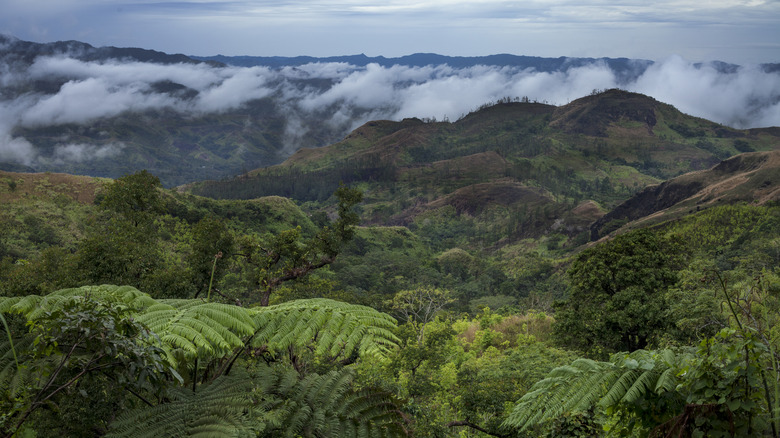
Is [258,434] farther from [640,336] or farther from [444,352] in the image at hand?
[640,336]

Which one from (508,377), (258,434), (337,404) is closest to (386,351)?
(337,404)

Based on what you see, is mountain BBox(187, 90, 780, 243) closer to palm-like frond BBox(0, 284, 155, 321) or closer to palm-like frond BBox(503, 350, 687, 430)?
palm-like frond BBox(503, 350, 687, 430)

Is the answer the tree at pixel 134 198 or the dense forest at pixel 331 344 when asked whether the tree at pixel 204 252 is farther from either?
the tree at pixel 134 198

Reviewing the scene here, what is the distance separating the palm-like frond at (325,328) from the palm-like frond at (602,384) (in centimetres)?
141

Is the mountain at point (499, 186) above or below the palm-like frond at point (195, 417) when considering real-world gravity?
below

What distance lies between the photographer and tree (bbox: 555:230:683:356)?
19.4 metres

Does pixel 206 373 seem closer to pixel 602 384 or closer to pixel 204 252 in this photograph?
pixel 602 384

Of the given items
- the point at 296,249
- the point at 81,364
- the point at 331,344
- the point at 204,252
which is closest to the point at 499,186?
the point at 296,249

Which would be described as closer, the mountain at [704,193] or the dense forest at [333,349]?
the dense forest at [333,349]

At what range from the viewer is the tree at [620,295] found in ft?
63.7

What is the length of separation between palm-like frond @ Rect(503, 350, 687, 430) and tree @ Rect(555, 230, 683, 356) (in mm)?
16827

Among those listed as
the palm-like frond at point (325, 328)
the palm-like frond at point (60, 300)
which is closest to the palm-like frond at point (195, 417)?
the palm-like frond at point (325, 328)

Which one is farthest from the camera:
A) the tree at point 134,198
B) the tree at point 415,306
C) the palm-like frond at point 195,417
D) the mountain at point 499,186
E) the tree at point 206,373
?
the mountain at point 499,186

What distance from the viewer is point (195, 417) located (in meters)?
3.53
